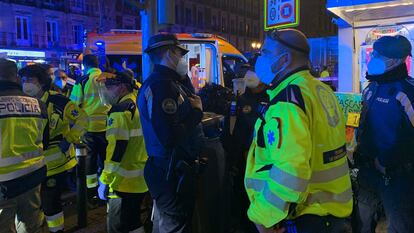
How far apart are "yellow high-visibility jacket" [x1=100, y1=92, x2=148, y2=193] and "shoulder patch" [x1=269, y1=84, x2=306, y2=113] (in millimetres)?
2082

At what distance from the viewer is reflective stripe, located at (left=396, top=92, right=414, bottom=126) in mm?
3291

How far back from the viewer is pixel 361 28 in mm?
6660

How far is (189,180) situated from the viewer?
3490mm

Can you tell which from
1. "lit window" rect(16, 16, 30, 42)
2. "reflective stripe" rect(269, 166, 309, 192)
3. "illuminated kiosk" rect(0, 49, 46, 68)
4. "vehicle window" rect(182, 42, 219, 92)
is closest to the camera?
"reflective stripe" rect(269, 166, 309, 192)

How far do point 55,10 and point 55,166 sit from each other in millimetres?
41042

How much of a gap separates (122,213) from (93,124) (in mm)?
2658

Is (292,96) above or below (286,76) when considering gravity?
below

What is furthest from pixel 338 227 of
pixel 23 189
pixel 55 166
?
pixel 55 166

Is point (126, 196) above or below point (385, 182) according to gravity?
below

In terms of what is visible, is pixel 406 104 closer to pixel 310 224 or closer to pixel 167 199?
pixel 310 224

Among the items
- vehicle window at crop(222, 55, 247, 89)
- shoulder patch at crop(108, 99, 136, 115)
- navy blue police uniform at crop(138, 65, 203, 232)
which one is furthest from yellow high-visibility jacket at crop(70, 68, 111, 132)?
vehicle window at crop(222, 55, 247, 89)

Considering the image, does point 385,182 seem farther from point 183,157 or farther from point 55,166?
point 55,166

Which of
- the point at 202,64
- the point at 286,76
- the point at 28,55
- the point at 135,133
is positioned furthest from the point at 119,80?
the point at 28,55

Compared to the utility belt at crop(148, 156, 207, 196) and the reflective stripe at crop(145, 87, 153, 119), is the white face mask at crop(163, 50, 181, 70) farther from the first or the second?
the utility belt at crop(148, 156, 207, 196)
